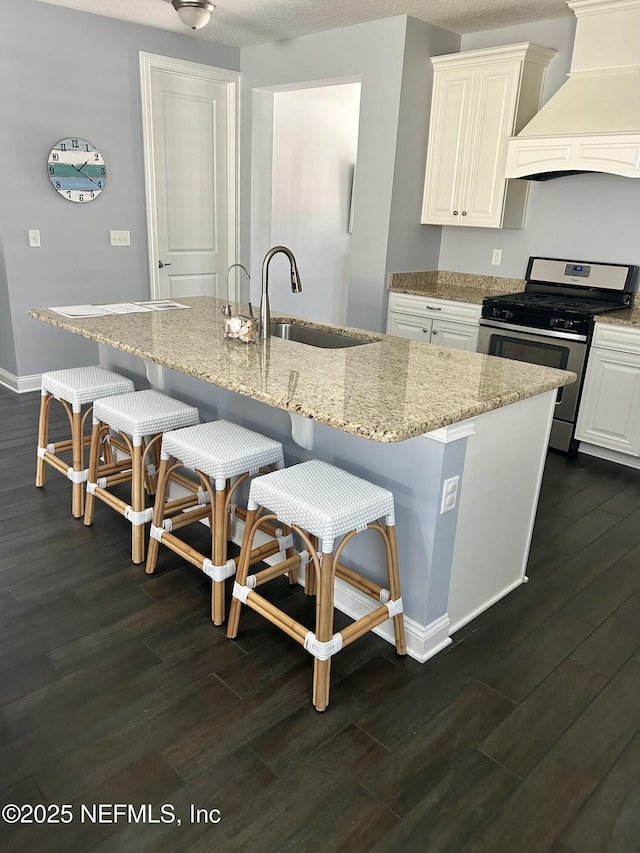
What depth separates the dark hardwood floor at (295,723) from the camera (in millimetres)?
1515

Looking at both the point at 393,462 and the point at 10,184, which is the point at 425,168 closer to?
the point at 10,184

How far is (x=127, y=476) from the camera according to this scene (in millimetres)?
2961

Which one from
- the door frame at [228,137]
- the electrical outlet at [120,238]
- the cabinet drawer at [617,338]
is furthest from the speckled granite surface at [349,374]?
the door frame at [228,137]

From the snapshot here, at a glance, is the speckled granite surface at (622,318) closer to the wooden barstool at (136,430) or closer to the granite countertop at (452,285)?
the granite countertop at (452,285)

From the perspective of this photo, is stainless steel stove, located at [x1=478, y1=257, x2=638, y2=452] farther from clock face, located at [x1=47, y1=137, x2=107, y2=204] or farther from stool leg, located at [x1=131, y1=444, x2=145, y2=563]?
clock face, located at [x1=47, y1=137, x2=107, y2=204]

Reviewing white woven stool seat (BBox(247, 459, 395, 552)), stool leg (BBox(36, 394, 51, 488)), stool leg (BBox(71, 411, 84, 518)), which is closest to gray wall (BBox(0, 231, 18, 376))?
stool leg (BBox(36, 394, 51, 488))

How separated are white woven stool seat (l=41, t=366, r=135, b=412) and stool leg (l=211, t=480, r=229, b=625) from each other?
40.1 inches

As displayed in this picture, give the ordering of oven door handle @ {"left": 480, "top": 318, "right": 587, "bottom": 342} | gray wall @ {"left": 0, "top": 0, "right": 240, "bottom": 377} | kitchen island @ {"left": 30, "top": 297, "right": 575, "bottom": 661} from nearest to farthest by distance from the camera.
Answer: kitchen island @ {"left": 30, "top": 297, "right": 575, "bottom": 661} → oven door handle @ {"left": 480, "top": 318, "right": 587, "bottom": 342} → gray wall @ {"left": 0, "top": 0, "right": 240, "bottom": 377}

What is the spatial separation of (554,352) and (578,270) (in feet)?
2.40

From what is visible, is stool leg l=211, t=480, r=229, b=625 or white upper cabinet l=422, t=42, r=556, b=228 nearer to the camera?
stool leg l=211, t=480, r=229, b=625

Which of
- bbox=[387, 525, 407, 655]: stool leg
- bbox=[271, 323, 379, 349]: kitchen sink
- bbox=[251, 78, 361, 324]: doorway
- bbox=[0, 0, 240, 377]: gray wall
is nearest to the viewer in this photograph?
bbox=[387, 525, 407, 655]: stool leg

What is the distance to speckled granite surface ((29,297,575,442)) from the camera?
174 cm

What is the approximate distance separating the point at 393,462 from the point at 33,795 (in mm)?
1337

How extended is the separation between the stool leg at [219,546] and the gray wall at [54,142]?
3097 millimetres
